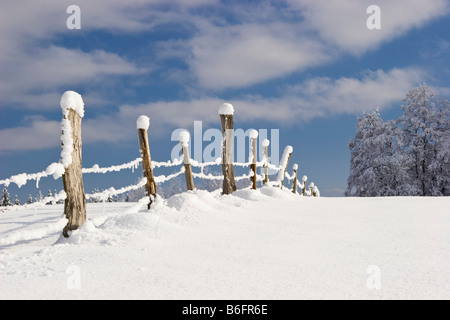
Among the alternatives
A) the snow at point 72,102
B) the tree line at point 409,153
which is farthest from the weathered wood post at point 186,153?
the tree line at point 409,153

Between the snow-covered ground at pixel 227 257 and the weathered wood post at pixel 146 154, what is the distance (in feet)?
1.31

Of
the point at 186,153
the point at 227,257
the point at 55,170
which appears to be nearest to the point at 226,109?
the point at 186,153

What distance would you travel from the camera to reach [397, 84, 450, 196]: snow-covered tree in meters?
21.6

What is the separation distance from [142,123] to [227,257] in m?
3.24

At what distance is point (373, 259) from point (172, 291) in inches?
92.0

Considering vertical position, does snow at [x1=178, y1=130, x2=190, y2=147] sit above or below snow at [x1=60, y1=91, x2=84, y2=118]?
below

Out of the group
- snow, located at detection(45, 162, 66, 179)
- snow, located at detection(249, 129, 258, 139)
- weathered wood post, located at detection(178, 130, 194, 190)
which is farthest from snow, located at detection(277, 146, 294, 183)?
snow, located at detection(45, 162, 66, 179)

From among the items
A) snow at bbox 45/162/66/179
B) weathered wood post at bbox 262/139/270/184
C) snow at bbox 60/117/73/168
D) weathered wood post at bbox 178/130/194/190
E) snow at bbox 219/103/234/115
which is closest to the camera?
snow at bbox 45/162/66/179

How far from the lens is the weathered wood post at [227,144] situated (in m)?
9.09

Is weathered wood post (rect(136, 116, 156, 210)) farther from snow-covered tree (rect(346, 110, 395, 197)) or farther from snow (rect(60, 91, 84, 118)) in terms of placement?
snow-covered tree (rect(346, 110, 395, 197))

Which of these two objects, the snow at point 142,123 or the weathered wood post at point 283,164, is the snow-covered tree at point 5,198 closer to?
the weathered wood post at point 283,164
